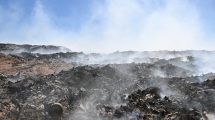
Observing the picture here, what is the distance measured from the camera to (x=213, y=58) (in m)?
42.1

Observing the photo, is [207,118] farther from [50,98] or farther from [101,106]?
[50,98]

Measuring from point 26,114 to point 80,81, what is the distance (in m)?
5.92

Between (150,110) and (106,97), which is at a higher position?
(106,97)

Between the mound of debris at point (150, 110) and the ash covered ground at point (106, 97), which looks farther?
the ash covered ground at point (106, 97)

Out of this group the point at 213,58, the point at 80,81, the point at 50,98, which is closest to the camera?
the point at 50,98

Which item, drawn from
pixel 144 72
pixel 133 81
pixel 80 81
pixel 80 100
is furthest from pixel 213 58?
pixel 80 100

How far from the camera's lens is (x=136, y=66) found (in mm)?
31953

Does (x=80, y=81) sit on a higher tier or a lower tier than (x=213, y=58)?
lower

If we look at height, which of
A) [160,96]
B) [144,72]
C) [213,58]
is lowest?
[160,96]

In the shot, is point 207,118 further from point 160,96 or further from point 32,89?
point 32,89

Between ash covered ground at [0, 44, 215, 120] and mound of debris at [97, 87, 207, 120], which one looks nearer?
mound of debris at [97, 87, 207, 120]

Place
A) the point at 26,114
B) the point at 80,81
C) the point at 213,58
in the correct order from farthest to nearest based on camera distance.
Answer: the point at 213,58 → the point at 80,81 → the point at 26,114

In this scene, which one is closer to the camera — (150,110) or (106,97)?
(150,110)

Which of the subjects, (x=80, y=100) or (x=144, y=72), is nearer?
(x=80, y=100)
